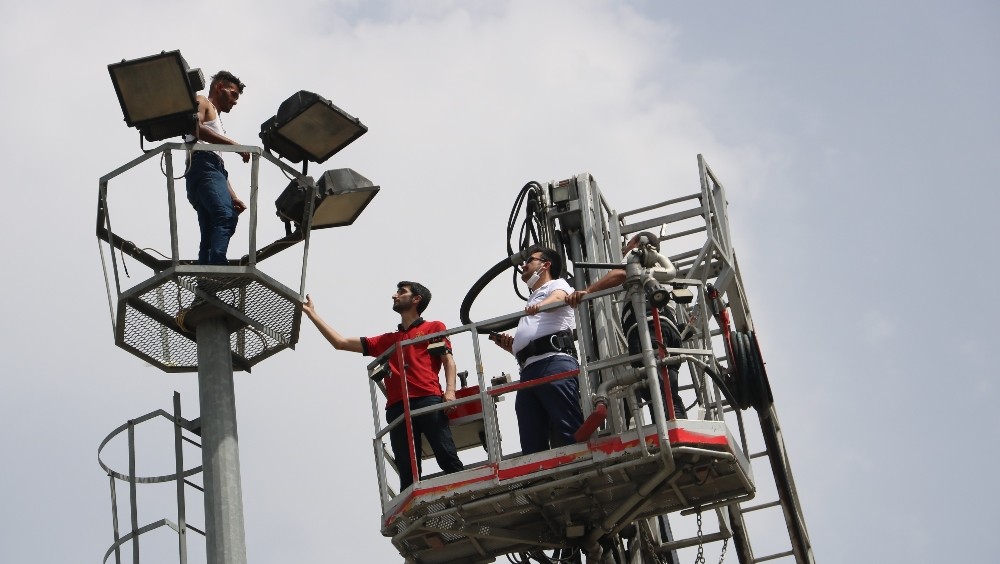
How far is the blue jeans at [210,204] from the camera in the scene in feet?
49.2

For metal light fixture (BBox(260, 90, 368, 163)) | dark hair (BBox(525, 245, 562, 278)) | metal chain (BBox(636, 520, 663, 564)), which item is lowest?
metal chain (BBox(636, 520, 663, 564))

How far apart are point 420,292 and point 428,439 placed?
4.94ft

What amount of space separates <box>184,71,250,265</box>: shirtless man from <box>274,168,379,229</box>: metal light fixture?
0.48 meters

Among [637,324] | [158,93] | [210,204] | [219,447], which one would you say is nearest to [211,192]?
[210,204]

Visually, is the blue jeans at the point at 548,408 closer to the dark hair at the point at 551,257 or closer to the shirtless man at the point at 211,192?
the dark hair at the point at 551,257

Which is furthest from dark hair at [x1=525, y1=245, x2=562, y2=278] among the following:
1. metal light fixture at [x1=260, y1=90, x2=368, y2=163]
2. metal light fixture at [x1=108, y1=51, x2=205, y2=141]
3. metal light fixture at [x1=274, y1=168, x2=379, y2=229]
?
metal light fixture at [x1=108, y1=51, x2=205, y2=141]

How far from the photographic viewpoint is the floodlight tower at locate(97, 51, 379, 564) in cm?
1430

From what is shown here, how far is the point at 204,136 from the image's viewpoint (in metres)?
15.3

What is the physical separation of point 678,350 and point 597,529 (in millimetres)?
2232

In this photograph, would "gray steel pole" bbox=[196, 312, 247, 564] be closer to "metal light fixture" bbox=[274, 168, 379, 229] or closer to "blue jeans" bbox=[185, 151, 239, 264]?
"blue jeans" bbox=[185, 151, 239, 264]

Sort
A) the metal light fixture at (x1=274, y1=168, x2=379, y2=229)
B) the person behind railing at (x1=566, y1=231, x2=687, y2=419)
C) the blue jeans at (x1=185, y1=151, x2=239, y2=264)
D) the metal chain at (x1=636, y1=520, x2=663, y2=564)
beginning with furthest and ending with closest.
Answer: the metal chain at (x1=636, y1=520, x2=663, y2=564)
the metal light fixture at (x1=274, y1=168, x2=379, y2=229)
the blue jeans at (x1=185, y1=151, x2=239, y2=264)
the person behind railing at (x1=566, y1=231, x2=687, y2=419)

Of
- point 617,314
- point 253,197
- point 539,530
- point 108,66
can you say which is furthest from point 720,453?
point 108,66

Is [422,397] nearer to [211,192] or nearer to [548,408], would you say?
[548,408]

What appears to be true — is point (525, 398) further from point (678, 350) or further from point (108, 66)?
point (108, 66)
